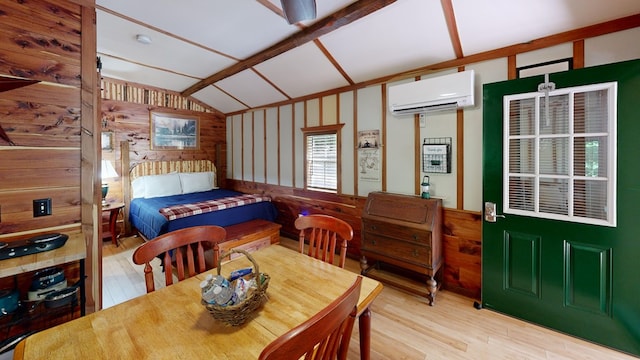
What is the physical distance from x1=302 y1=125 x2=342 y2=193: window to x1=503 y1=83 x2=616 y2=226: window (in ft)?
7.08

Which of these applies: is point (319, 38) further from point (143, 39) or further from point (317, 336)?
point (317, 336)

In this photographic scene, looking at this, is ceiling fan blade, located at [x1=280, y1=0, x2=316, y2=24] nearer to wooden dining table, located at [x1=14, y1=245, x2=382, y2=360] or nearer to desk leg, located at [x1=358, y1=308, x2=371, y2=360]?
wooden dining table, located at [x1=14, y1=245, x2=382, y2=360]

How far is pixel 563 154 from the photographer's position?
2.06 meters

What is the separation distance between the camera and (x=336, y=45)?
2914 mm

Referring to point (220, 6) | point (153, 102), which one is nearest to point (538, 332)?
point (220, 6)

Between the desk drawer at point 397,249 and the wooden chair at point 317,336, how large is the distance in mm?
1990

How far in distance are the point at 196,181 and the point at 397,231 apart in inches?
169

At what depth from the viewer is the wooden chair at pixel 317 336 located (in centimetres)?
61

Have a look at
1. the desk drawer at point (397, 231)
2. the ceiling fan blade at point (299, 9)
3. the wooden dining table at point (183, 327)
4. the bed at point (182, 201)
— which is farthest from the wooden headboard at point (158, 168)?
the ceiling fan blade at point (299, 9)

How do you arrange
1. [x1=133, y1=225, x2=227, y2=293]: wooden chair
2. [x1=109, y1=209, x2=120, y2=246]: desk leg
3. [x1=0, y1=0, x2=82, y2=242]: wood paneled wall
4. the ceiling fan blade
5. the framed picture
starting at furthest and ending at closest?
the framed picture
[x1=109, y1=209, x2=120, y2=246]: desk leg
[x1=0, y1=0, x2=82, y2=242]: wood paneled wall
the ceiling fan blade
[x1=133, y1=225, x2=227, y2=293]: wooden chair

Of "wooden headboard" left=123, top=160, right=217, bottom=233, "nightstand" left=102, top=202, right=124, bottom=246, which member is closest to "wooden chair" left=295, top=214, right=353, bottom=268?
"nightstand" left=102, top=202, right=124, bottom=246

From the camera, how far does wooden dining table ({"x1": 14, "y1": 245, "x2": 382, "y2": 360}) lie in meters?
0.90

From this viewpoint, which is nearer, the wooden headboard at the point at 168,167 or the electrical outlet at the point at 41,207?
the electrical outlet at the point at 41,207

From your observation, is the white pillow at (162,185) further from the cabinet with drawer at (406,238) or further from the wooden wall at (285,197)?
the cabinet with drawer at (406,238)
